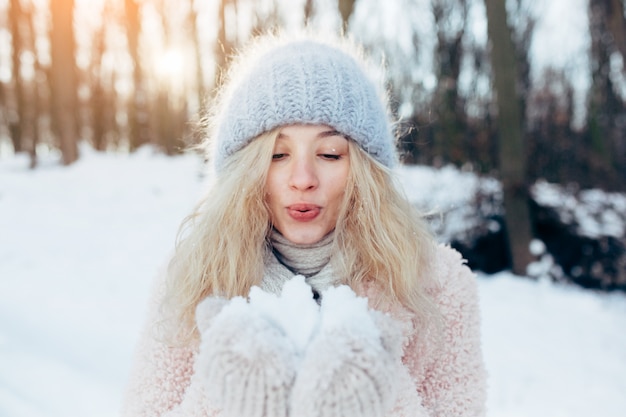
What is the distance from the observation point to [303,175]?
1.38 m

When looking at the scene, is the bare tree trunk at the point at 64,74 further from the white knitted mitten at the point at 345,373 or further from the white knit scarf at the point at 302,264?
the white knitted mitten at the point at 345,373

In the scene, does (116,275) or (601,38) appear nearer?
(116,275)

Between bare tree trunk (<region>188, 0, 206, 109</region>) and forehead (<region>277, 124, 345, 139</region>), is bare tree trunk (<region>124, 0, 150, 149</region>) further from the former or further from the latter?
forehead (<region>277, 124, 345, 139</region>)

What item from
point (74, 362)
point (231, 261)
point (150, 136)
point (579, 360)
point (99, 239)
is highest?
point (150, 136)

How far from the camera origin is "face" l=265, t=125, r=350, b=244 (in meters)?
1.42

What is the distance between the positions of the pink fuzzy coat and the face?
0.95 feet

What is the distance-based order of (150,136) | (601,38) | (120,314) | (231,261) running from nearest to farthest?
1. (231,261)
2. (120,314)
3. (601,38)
4. (150,136)

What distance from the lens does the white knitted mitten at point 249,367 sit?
0.97 m

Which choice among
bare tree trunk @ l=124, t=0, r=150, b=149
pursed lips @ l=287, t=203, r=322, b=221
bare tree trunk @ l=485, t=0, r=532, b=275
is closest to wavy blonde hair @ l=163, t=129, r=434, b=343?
pursed lips @ l=287, t=203, r=322, b=221

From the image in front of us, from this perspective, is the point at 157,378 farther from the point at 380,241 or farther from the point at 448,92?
the point at 448,92

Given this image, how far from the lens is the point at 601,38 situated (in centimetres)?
880

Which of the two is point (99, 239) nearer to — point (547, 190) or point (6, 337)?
point (6, 337)

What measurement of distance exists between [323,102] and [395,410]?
2.82 feet

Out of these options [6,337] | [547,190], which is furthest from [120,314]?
[547,190]
